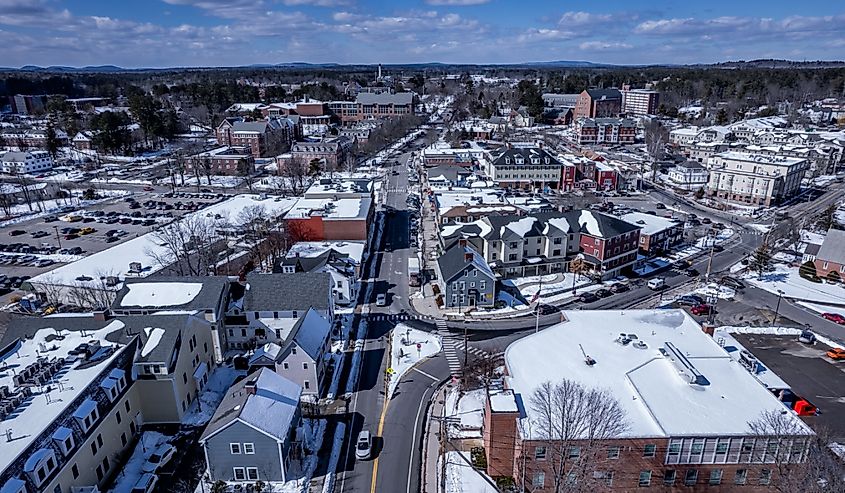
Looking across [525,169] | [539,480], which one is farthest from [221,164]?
[539,480]

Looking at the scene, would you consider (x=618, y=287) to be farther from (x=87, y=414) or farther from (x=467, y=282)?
(x=87, y=414)

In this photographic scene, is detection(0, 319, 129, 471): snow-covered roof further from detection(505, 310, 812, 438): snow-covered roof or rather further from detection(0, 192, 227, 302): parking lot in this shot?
detection(0, 192, 227, 302): parking lot

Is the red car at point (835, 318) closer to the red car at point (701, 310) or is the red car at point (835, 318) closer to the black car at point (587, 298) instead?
the red car at point (701, 310)

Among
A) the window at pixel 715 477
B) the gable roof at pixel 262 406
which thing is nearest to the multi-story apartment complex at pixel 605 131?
the window at pixel 715 477

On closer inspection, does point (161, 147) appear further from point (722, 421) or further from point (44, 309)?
point (722, 421)

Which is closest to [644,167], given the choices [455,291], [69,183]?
[455,291]

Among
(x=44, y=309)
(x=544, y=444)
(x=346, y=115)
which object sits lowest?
(x=44, y=309)
